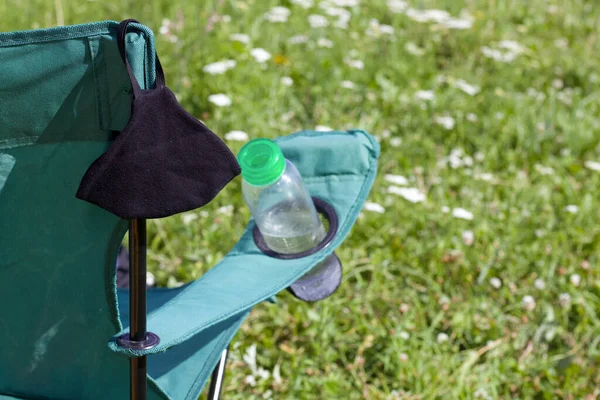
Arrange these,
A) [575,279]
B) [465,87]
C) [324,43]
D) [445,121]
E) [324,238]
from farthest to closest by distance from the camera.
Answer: [324,43] < [465,87] < [445,121] < [575,279] < [324,238]

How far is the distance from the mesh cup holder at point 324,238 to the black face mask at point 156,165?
473mm

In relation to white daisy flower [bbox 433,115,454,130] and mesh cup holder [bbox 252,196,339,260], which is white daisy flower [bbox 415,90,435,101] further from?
mesh cup holder [bbox 252,196,339,260]

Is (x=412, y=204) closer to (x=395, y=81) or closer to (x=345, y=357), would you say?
(x=345, y=357)

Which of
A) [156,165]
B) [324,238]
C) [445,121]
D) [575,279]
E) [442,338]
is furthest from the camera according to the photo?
[445,121]

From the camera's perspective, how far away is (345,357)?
2.28 metres

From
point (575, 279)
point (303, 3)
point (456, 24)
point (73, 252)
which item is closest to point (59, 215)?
point (73, 252)

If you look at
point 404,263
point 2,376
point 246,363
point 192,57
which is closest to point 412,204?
point 404,263

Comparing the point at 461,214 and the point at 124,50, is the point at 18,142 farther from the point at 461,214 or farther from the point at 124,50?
the point at 461,214

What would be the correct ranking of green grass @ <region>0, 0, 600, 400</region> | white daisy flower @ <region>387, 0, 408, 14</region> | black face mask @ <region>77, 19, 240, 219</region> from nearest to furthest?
black face mask @ <region>77, 19, 240, 219</region> → green grass @ <region>0, 0, 600, 400</region> → white daisy flower @ <region>387, 0, 408, 14</region>

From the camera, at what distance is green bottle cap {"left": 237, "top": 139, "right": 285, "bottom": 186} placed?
5.14 ft

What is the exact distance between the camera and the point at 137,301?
125 cm

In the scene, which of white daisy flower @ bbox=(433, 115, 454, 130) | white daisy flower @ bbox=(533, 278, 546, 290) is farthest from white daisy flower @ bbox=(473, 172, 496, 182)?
white daisy flower @ bbox=(533, 278, 546, 290)

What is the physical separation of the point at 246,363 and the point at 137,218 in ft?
3.69

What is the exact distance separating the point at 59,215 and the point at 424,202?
1.84 m
